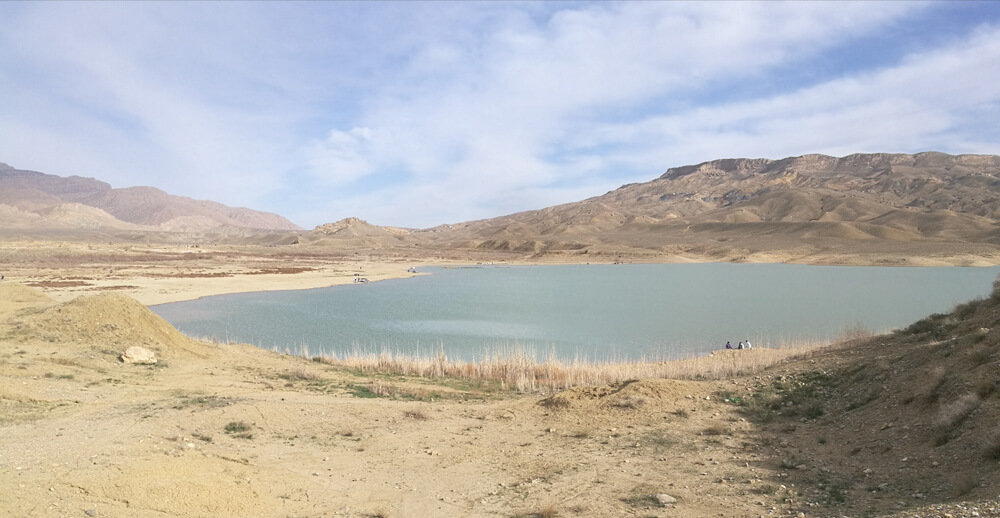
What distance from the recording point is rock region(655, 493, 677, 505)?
7.04 meters

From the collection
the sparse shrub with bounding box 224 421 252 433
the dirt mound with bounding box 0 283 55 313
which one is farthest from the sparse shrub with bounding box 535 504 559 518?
the dirt mound with bounding box 0 283 55 313

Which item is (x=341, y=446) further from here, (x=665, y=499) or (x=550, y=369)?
(x=550, y=369)

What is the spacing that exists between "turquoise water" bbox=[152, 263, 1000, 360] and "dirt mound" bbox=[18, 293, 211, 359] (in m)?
4.87

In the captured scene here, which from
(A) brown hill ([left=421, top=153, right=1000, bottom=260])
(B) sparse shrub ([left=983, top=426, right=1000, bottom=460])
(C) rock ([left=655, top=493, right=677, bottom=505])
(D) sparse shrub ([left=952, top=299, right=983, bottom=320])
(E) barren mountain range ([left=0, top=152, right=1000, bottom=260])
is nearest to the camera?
(B) sparse shrub ([left=983, top=426, right=1000, bottom=460])

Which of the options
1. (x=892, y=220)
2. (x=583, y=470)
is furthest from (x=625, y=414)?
(x=892, y=220)

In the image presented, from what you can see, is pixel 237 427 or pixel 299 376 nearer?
pixel 237 427

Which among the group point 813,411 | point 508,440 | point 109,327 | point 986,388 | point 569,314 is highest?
point 986,388

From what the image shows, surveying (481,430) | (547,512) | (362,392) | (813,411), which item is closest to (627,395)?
(481,430)

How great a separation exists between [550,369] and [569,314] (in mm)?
17175

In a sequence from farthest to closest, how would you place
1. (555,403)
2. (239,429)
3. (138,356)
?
(138,356) < (555,403) < (239,429)

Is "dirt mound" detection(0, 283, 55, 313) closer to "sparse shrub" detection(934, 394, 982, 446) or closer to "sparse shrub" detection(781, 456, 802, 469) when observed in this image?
"sparse shrub" detection(781, 456, 802, 469)

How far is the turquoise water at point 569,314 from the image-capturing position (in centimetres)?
2412

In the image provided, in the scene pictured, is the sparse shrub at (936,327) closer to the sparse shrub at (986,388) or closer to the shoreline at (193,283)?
the sparse shrub at (986,388)

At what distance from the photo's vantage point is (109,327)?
16.6m
